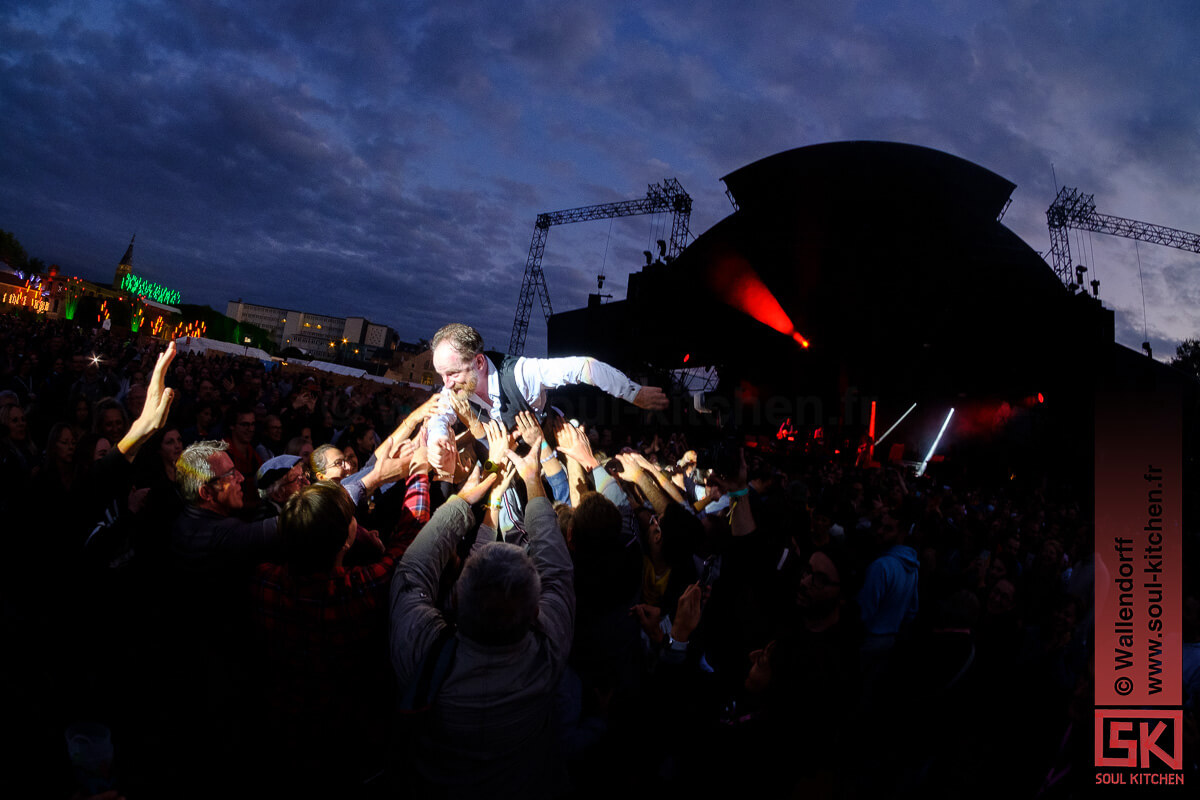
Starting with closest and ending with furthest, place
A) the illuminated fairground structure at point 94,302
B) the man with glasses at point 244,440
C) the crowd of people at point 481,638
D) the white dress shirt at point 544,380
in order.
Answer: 1. the crowd of people at point 481,638
2. the white dress shirt at point 544,380
3. the man with glasses at point 244,440
4. the illuminated fairground structure at point 94,302

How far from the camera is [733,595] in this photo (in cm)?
293

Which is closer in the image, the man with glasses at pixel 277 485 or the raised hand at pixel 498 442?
the raised hand at pixel 498 442

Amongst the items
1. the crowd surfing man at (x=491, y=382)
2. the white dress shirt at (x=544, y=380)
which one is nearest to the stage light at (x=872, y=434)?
the white dress shirt at (x=544, y=380)

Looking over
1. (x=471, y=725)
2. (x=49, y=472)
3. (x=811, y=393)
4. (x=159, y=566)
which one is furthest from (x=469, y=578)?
(x=811, y=393)

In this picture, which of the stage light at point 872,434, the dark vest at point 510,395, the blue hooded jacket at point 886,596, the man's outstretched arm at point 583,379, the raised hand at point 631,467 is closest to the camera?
the man's outstretched arm at point 583,379

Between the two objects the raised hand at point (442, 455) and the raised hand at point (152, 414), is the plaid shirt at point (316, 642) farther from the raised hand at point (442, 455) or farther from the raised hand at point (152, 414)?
the raised hand at point (152, 414)

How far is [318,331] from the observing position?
107 meters

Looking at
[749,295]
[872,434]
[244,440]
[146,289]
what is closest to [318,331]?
[146,289]

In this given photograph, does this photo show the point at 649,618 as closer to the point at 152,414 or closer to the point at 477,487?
the point at 477,487

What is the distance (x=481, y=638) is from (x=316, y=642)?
2.32ft

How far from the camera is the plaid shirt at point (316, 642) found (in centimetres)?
190

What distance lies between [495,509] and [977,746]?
10.9 ft

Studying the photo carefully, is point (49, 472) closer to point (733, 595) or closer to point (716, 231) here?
point (733, 595)

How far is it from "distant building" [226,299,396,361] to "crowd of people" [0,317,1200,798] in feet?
311
